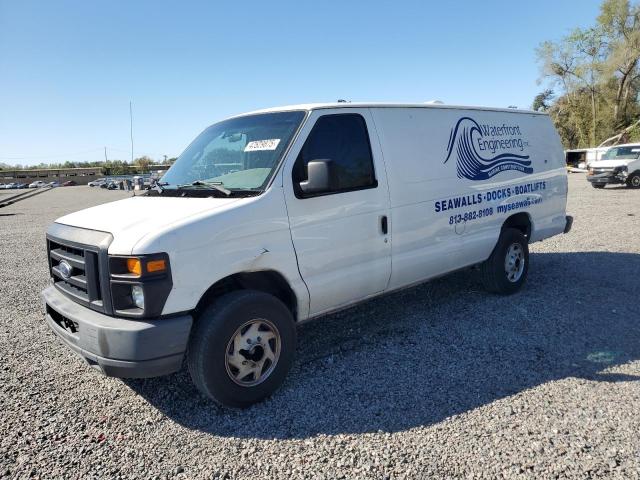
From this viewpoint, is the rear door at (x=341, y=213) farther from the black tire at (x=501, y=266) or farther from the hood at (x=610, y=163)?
the hood at (x=610, y=163)

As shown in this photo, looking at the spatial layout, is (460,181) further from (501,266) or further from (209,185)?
(209,185)

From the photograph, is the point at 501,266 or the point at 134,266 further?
the point at 501,266

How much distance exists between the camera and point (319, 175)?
11.3ft

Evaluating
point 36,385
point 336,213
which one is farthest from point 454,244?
point 36,385

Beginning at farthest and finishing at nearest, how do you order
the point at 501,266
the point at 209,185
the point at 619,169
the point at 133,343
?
the point at 619,169
the point at 501,266
the point at 209,185
the point at 133,343

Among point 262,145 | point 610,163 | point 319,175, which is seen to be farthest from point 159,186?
point 610,163

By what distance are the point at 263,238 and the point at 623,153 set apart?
2323 centimetres

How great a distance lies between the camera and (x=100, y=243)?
308 cm

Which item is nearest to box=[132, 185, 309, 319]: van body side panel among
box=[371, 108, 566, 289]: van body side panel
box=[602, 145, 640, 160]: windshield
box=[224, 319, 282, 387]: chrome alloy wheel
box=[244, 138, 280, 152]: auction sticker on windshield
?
box=[224, 319, 282, 387]: chrome alloy wheel

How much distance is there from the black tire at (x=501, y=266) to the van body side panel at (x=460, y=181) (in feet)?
0.45

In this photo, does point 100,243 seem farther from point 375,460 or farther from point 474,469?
point 474,469

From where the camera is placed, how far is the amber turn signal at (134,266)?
2898mm

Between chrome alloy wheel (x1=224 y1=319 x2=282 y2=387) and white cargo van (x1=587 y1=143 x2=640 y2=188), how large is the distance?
2180 centimetres

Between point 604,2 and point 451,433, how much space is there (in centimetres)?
5782
